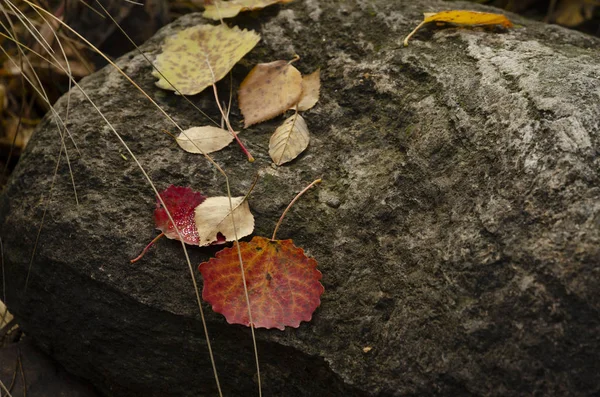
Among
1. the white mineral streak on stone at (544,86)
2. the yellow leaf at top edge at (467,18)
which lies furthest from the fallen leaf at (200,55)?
the white mineral streak on stone at (544,86)

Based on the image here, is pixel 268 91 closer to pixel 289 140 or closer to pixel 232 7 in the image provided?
pixel 289 140

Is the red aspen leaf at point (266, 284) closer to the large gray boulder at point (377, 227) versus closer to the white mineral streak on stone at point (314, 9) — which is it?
the large gray boulder at point (377, 227)

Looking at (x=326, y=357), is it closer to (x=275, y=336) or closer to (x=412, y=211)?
(x=275, y=336)

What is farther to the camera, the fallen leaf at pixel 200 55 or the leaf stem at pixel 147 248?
the fallen leaf at pixel 200 55

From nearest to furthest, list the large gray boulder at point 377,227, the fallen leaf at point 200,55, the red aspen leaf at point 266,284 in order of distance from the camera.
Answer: the large gray boulder at point 377,227 < the red aspen leaf at point 266,284 < the fallen leaf at point 200,55

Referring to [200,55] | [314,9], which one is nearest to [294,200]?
[200,55]

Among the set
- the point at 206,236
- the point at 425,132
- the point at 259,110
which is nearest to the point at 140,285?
the point at 206,236

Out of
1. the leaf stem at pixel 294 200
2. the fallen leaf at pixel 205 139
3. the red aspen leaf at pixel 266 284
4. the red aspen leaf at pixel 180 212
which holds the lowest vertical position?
the red aspen leaf at pixel 266 284
